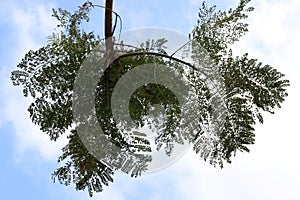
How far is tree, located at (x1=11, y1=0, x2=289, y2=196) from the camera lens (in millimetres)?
1158

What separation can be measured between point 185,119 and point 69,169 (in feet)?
1.01

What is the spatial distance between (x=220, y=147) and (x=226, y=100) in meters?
0.11

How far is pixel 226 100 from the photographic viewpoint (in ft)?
3.85

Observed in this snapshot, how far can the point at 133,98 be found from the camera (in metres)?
1.15

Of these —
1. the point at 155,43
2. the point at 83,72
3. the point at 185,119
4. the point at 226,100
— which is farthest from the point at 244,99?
the point at 83,72

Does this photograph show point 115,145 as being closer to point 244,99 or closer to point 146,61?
point 146,61

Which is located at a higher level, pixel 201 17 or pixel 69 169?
pixel 201 17

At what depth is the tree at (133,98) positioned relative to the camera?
116 centimetres

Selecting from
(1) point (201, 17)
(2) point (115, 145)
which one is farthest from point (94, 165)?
(1) point (201, 17)

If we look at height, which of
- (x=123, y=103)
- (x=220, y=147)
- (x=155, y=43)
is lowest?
(x=220, y=147)

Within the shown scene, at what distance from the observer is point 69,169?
1205 mm

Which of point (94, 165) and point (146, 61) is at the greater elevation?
point (146, 61)

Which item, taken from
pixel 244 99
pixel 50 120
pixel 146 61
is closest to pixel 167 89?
pixel 146 61

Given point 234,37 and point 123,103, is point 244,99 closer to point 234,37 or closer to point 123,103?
point 234,37
